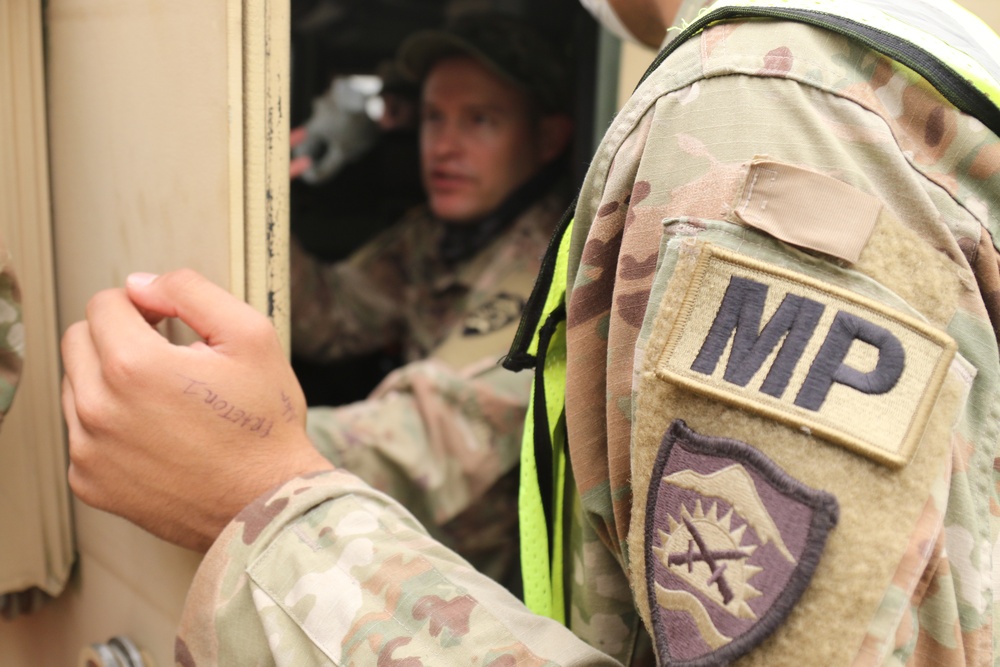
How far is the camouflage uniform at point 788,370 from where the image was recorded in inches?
16.5

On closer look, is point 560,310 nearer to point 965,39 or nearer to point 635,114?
point 635,114

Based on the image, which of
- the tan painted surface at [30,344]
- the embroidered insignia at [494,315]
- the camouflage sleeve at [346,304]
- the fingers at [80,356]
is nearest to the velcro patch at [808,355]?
the fingers at [80,356]

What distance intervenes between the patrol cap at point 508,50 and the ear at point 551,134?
38 mm

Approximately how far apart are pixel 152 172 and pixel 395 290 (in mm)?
1393

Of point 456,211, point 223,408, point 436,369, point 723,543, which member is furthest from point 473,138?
point 723,543

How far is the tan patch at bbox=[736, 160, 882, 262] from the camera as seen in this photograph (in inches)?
17.2

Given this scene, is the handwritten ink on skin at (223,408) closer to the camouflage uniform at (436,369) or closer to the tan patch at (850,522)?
the tan patch at (850,522)

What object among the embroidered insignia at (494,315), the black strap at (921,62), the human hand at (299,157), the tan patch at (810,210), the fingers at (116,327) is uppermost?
the black strap at (921,62)

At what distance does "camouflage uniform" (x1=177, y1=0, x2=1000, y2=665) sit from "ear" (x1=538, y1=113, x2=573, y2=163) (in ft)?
4.85

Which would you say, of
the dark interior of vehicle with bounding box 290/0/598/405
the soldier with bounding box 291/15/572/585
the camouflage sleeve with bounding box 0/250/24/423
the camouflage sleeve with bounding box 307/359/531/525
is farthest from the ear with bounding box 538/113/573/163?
the camouflage sleeve with bounding box 0/250/24/423

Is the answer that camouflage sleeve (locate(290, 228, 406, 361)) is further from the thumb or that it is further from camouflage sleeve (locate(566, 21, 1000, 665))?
camouflage sleeve (locate(566, 21, 1000, 665))

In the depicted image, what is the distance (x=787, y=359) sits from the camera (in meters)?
0.44

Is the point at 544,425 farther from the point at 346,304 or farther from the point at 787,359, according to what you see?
the point at 346,304

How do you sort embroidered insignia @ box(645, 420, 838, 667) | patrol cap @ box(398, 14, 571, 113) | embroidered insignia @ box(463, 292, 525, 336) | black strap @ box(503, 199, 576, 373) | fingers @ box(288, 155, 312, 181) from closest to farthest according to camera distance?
embroidered insignia @ box(645, 420, 838, 667) → black strap @ box(503, 199, 576, 373) → embroidered insignia @ box(463, 292, 525, 336) → patrol cap @ box(398, 14, 571, 113) → fingers @ box(288, 155, 312, 181)
